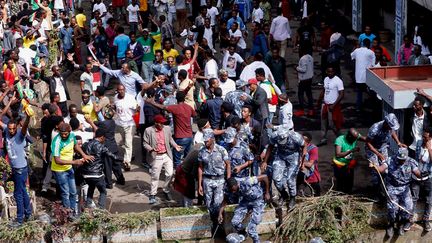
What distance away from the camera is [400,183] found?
41.3 feet

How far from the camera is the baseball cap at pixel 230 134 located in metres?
13.2

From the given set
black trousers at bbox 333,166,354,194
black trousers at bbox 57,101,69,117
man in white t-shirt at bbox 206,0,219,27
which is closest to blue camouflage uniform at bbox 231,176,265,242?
black trousers at bbox 333,166,354,194

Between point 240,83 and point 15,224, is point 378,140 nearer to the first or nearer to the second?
point 240,83

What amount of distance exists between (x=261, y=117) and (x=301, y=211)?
2.81 metres

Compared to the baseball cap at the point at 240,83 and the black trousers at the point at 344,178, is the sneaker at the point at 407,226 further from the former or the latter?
the baseball cap at the point at 240,83

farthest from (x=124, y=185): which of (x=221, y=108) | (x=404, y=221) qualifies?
(x=404, y=221)

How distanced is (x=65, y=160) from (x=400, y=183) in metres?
4.68

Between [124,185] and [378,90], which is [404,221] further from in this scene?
[124,185]

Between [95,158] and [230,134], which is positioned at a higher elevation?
[230,134]

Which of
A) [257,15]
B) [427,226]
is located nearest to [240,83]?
[427,226]

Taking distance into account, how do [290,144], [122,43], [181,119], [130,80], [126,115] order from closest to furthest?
[290,144], [181,119], [126,115], [130,80], [122,43]

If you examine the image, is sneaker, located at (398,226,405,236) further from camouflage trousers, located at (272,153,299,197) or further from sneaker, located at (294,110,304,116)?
sneaker, located at (294,110,304,116)

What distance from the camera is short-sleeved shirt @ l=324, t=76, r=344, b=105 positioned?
52.3 feet

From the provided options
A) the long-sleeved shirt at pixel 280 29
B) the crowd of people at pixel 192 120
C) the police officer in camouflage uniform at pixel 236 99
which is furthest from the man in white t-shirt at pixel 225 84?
the long-sleeved shirt at pixel 280 29
